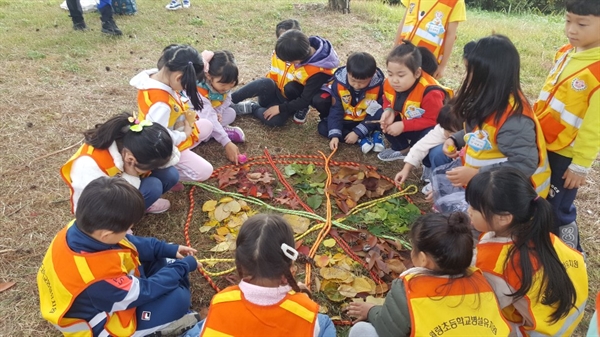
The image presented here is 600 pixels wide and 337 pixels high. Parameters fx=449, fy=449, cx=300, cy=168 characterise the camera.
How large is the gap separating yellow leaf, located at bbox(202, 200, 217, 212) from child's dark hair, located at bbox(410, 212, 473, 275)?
192 cm

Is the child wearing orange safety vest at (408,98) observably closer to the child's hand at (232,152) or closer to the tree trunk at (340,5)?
the child's hand at (232,152)

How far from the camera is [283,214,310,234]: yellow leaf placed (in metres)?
3.43

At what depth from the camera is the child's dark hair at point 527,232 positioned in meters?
2.12

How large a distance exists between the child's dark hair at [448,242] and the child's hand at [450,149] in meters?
1.51

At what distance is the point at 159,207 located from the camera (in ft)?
11.6

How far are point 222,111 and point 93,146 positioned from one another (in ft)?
6.34

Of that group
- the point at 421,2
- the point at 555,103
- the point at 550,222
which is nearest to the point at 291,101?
the point at 421,2

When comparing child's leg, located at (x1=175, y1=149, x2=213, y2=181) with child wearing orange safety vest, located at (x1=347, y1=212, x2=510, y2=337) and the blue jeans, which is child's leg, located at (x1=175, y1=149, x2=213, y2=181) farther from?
child wearing orange safety vest, located at (x1=347, y1=212, x2=510, y2=337)

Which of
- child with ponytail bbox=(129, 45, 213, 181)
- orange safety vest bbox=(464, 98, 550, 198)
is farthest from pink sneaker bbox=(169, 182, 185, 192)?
orange safety vest bbox=(464, 98, 550, 198)

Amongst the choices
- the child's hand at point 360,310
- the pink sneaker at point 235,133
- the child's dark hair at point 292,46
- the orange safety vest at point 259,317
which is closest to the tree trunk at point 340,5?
the child's dark hair at point 292,46

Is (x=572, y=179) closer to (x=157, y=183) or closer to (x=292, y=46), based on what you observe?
(x=292, y=46)

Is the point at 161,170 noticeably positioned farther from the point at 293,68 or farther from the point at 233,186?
the point at 293,68

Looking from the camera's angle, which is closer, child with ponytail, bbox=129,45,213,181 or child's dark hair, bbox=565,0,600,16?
child's dark hair, bbox=565,0,600,16

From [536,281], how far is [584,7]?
171 cm
